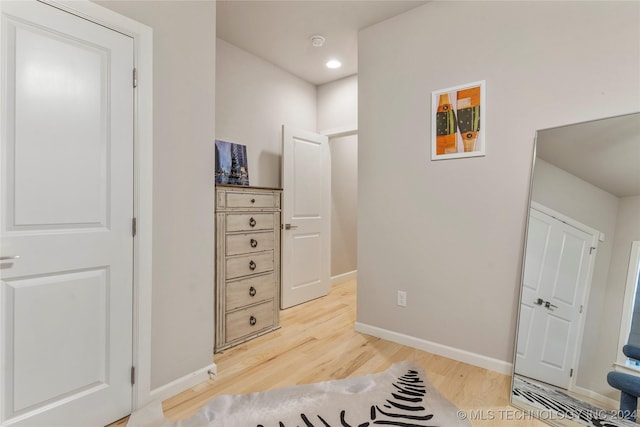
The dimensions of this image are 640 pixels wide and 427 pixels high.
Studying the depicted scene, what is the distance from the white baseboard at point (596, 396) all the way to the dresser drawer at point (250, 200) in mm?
2356

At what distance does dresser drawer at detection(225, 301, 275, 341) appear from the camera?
245 centimetres

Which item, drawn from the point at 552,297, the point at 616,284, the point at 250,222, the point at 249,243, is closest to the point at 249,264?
the point at 249,243

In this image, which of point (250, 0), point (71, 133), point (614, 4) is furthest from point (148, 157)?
point (614, 4)

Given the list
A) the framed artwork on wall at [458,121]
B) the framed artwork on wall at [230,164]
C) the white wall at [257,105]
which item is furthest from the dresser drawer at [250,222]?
the framed artwork on wall at [458,121]

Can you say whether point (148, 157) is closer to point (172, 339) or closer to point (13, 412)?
point (172, 339)

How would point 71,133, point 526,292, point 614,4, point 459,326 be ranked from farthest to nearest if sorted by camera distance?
Answer: point 459,326, point 526,292, point 614,4, point 71,133

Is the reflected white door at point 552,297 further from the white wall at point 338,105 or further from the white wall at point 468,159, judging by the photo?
the white wall at point 338,105

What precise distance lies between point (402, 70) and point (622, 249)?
6.08ft

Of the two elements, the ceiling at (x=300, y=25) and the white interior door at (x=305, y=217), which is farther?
the white interior door at (x=305, y=217)

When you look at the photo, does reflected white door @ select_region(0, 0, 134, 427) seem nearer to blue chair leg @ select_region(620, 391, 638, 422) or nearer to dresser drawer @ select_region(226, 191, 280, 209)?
dresser drawer @ select_region(226, 191, 280, 209)

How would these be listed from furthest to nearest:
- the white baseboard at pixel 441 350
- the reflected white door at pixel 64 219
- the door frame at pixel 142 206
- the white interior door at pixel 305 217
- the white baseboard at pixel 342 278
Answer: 1. the white baseboard at pixel 342 278
2. the white interior door at pixel 305 217
3. the white baseboard at pixel 441 350
4. the door frame at pixel 142 206
5. the reflected white door at pixel 64 219

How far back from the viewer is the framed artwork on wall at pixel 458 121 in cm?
215

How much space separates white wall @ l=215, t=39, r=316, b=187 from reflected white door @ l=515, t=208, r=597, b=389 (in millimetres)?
2608

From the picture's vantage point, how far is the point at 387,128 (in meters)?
2.60
